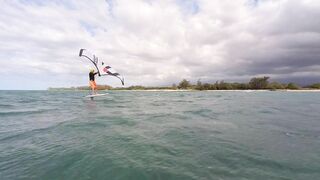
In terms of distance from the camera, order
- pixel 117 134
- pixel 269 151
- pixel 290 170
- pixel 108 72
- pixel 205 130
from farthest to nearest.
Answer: pixel 108 72
pixel 205 130
pixel 117 134
pixel 269 151
pixel 290 170

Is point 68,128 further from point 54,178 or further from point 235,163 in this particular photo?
point 235,163

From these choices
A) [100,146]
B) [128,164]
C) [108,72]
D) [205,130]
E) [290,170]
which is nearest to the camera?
[290,170]

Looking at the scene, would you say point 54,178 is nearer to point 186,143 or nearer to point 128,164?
point 128,164

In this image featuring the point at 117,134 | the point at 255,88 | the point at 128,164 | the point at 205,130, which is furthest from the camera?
the point at 255,88

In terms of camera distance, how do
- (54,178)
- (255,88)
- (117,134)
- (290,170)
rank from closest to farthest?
1. (54,178)
2. (290,170)
3. (117,134)
4. (255,88)

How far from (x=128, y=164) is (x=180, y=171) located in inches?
66.9

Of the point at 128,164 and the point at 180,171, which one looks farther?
the point at 128,164

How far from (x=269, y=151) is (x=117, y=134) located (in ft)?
22.6

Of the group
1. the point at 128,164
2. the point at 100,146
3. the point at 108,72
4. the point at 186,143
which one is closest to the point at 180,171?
the point at 128,164

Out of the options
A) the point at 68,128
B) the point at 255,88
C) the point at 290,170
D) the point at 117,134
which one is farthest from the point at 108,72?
the point at 255,88

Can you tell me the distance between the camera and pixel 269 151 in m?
8.06

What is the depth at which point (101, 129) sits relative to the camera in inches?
476

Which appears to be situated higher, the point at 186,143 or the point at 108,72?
the point at 108,72

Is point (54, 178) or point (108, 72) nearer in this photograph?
point (54, 178)
